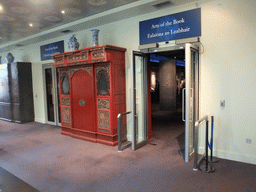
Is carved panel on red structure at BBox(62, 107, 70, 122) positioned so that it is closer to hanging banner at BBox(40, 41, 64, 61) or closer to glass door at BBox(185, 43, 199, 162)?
hanging banner at BBox(40, 41, 64, 61)

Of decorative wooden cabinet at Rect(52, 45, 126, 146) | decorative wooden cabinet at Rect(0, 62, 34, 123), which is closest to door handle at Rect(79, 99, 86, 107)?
decorative wooden cabinet at Rect(52, 45, 126, 146)

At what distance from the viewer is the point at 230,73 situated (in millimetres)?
3701

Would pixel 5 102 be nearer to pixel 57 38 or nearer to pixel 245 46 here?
pixel 57 38

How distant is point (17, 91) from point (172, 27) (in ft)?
21.6

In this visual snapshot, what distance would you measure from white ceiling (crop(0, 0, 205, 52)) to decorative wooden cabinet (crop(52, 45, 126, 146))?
908mm

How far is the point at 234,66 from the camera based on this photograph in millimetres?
3650

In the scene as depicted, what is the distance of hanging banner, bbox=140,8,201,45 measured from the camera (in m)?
4.00

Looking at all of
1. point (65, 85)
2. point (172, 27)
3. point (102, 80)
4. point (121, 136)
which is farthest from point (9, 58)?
point (172, 27)

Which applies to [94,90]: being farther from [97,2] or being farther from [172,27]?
[172,27]

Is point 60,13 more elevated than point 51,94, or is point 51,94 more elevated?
point 60,13

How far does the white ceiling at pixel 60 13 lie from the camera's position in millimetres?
4289

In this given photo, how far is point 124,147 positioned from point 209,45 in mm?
2911

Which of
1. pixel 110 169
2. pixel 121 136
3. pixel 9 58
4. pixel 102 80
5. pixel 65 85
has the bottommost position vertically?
pixel 110 169

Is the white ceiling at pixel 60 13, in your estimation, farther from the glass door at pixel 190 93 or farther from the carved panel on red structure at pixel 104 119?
the carved panel on red structure at pixel 104 119
